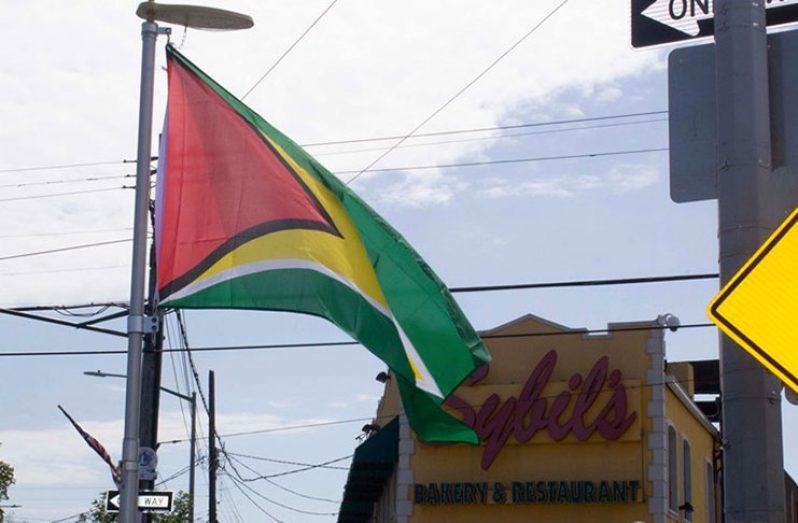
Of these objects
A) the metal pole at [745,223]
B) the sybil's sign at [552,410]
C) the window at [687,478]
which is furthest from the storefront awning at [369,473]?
the metal pole at [745,223]

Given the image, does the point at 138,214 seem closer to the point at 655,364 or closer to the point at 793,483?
the point at 655,364

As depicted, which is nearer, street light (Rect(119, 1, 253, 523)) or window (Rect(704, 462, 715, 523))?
street light (Rect(119, 1, 253, 523))

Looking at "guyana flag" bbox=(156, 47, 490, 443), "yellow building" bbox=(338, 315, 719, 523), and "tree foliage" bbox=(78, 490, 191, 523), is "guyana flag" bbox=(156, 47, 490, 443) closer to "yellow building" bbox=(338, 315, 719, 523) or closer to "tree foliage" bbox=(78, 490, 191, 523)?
"yellow building" bbox=(338, 315, 719, 523)

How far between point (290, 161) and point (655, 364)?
15.8 metres

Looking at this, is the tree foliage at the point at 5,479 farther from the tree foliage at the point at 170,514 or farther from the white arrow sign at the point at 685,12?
the white arrow sign at the point at 685,12

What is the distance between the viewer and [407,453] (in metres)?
26.8

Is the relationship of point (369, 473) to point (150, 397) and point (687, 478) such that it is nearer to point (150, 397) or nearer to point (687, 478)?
point (687, 478)

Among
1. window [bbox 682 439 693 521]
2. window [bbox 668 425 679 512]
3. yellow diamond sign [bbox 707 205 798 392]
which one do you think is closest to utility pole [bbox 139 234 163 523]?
window [bbox 668 425 679 512]

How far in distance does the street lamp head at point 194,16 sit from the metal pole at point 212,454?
1069 inches

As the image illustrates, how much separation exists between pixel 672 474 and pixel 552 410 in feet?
8.44

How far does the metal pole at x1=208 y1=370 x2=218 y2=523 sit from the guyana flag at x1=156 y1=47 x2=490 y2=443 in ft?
88.6

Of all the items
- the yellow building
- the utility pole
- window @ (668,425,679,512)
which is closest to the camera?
the utility pole

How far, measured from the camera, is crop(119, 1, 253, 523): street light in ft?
33.2

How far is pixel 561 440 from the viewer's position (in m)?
25.4
